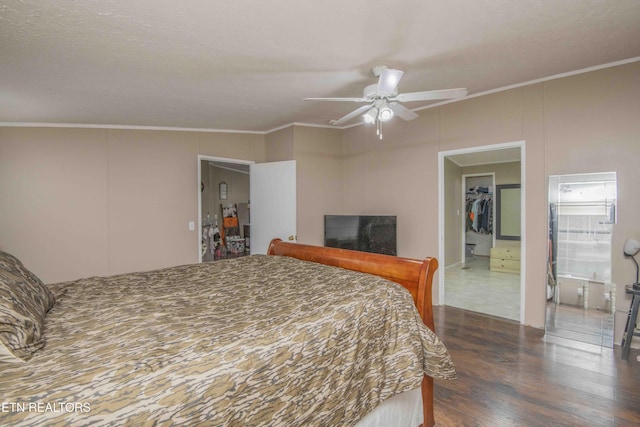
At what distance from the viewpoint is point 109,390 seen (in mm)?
852

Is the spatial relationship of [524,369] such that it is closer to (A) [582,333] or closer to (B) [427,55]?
(A) [582,333]

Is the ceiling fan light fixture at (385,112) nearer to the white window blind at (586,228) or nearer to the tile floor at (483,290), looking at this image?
the white window blind at (586,228)

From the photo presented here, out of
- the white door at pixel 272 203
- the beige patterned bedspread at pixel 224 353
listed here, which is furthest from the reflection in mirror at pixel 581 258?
the white door at pixel 272 203

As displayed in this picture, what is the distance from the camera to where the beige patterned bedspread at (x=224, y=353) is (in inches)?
33.8

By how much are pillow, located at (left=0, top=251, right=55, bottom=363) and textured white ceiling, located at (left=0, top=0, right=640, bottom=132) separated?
1478 mm

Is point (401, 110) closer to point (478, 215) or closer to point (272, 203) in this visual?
point (272, 203)

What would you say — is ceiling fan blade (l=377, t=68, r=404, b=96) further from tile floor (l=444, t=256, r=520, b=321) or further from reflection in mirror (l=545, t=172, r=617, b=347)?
tile floor (l=444, t=256, r=520, b=321)

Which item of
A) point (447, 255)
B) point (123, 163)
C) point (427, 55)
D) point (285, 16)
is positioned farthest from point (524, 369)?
point (123, 163)

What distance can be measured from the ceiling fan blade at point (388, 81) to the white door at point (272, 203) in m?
2.14

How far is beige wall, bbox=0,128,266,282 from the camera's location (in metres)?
3.52

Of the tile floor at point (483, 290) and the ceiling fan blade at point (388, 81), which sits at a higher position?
the ceiling fan blade at point (388, 81)

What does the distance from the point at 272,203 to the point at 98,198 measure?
7.30 ft

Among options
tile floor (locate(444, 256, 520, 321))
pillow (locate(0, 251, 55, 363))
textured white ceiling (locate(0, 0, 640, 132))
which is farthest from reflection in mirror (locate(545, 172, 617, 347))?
pillow (locate(0, 251, 55, 363))

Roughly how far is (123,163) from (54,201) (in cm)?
86
